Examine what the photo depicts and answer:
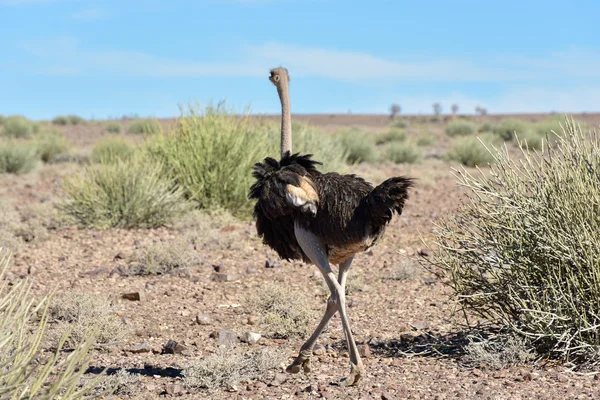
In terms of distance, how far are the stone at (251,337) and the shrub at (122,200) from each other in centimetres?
580

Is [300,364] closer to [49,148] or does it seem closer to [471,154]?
[471,154]

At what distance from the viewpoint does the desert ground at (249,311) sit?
507 cm

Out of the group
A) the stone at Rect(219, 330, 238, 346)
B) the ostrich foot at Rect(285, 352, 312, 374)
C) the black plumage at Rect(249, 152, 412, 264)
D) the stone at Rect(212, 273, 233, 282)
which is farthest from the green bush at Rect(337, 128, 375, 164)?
the ostrich foot at Rect(285, 352, 312, 374)

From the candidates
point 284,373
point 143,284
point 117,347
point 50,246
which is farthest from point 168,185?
point 284,373

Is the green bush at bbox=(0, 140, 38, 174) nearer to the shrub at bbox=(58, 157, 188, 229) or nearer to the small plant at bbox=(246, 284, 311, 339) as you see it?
the shrub at bbox=(58, 157, 188, 229)

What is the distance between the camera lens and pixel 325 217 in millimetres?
5129

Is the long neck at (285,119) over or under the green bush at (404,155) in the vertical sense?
over

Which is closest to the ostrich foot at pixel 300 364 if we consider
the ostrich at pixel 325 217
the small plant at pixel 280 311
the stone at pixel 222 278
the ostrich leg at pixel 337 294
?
the ostrich at pixel 325 217

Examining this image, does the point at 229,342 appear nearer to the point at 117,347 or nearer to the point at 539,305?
the point at 117,347

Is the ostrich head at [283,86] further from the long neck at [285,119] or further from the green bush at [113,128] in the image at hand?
the green bush at [113,128]

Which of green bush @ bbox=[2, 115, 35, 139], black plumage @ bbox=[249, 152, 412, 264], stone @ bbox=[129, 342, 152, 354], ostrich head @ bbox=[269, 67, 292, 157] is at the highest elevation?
ostrich head @ bbox=[269, 67, 292, 157]

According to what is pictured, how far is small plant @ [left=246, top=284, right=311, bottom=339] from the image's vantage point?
6.52m

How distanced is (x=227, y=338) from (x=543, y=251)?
2747mm

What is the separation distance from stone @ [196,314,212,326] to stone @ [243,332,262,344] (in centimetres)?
65
